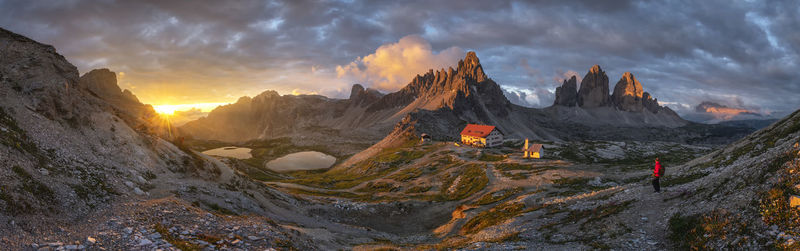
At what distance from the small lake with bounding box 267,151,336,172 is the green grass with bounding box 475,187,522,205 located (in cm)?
12364

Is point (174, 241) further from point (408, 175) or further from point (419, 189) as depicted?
point (408, 175)

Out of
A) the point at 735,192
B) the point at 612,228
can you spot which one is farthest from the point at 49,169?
the point at 735,192

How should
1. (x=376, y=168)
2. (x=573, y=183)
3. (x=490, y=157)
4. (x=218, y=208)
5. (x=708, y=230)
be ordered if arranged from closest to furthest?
(x=708, y=230) → (x=218, y=208) → (x=573, y=183) → (x=490, y=157) → (x=376, y=168)

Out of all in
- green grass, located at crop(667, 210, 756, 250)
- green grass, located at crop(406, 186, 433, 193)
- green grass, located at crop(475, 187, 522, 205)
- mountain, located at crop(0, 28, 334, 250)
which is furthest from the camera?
green grass, located at crop(406, 186, 433, 193)

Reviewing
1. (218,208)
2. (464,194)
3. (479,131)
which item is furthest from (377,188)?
(479,131)

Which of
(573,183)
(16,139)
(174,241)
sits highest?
(16,139)

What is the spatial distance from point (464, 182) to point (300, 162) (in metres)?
118

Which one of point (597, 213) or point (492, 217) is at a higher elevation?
point (597, 213)

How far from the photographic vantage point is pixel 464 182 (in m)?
87.2

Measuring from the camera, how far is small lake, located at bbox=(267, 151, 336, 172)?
17162cm

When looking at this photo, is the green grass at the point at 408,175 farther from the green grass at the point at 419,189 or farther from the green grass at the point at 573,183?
the green grass at the point at 573,183

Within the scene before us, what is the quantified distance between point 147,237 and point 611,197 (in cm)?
4134

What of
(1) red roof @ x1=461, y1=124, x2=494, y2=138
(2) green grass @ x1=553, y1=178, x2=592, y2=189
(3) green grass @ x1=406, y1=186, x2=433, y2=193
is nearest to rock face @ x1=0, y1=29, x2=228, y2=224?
(3) green grass @ x1=406, y1=186, x2=433, y2=193

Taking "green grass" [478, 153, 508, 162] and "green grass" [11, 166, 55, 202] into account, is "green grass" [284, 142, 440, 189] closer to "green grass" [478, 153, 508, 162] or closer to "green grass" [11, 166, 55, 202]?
"green grass" [478, 153, 508, 162]
